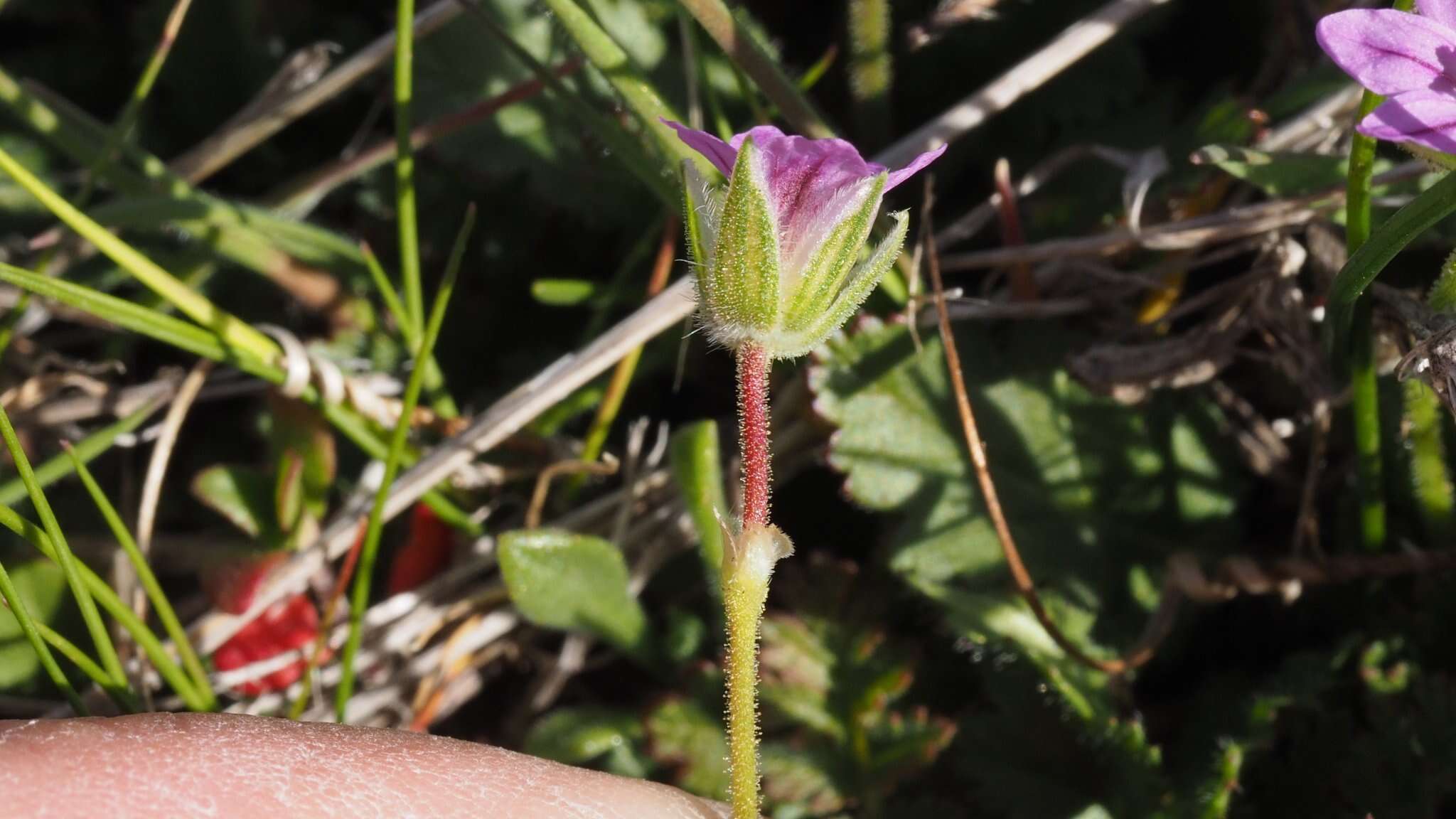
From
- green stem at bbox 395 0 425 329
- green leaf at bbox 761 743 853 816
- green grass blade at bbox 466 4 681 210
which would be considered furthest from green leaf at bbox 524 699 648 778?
green grass blade at bbox 466 4 681 210

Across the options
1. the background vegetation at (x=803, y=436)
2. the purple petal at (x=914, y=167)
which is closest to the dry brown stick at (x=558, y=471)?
the background vegetation at (x=803, y=436)

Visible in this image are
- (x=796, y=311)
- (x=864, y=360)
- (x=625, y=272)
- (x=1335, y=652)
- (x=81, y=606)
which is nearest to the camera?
(x=796, y=311)

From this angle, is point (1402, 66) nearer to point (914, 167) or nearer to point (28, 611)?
point (914, 167)

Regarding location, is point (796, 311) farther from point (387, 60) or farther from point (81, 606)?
point (387, 60)

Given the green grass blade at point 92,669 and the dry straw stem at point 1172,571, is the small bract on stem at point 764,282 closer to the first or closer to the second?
the dry straw stem at point 1172,571

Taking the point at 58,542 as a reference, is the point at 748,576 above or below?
below

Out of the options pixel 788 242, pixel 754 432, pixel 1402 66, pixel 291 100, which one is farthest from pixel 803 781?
pixel 291 100

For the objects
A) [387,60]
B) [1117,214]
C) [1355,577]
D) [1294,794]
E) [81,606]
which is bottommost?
[1294,794]

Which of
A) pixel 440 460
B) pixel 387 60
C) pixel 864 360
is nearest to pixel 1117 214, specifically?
pixel 864 360
